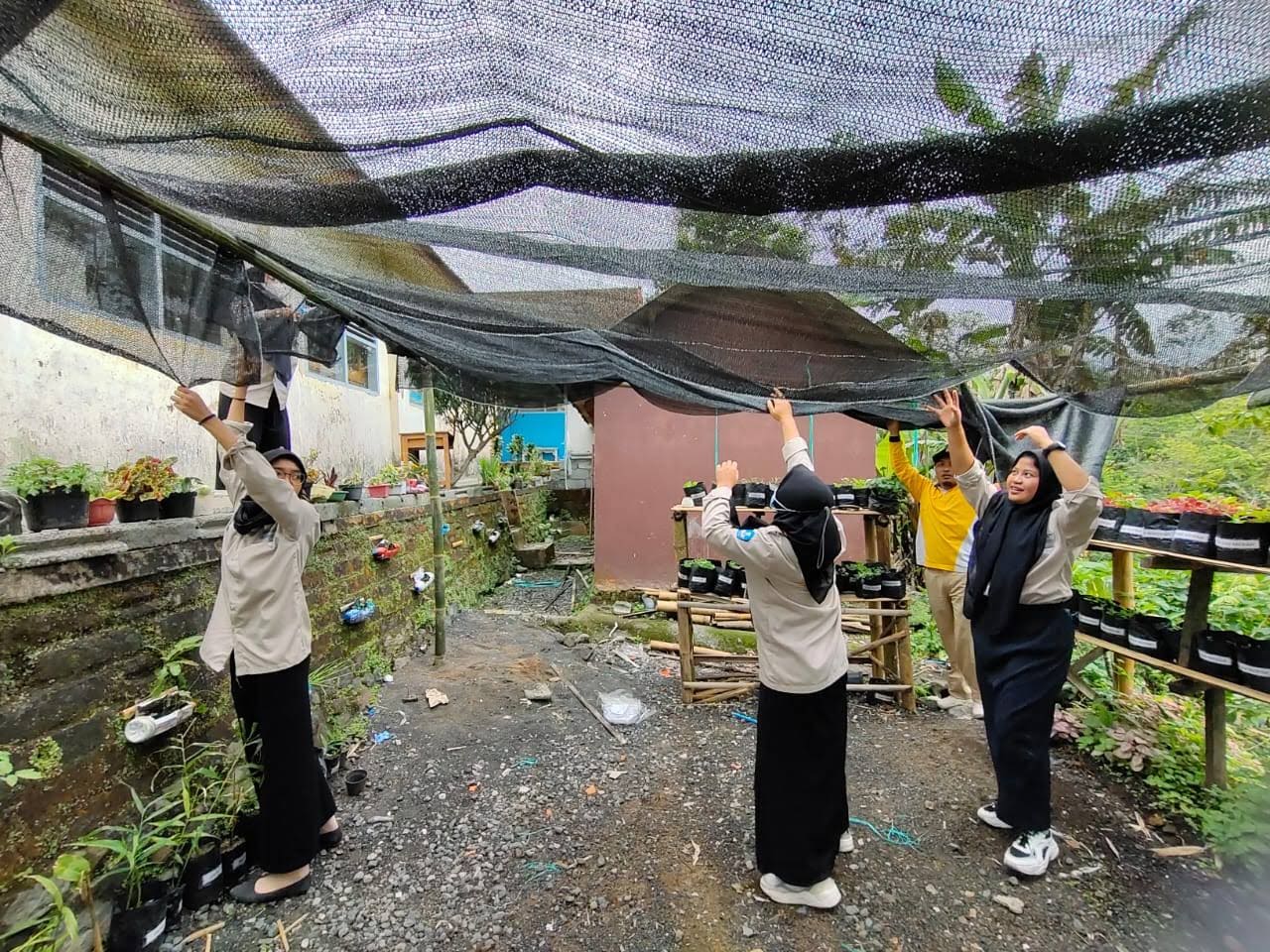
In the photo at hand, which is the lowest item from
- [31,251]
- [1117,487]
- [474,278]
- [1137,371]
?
[1117,487]

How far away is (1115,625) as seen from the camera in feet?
10.1

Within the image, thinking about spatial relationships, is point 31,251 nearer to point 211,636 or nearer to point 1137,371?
point 211,636

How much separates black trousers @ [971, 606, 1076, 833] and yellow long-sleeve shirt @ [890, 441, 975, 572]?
1.36 meters

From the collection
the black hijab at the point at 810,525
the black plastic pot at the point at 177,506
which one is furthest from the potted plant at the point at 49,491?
the black hijab at the point at 810,525

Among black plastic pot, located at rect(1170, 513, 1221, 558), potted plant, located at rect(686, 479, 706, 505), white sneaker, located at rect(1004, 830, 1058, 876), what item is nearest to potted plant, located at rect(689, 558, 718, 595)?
potted plant, located at rect(686, 479, 706, 505)

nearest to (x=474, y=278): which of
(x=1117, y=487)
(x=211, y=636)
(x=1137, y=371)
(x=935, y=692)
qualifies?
(x=211, y=636)

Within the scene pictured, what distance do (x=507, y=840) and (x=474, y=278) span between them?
2.61 metres

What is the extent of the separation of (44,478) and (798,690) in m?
3.09

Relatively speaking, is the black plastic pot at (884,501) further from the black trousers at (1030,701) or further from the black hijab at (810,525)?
the black hijab at (810,525)

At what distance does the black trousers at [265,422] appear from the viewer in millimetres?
2302

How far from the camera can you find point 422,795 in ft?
9.34

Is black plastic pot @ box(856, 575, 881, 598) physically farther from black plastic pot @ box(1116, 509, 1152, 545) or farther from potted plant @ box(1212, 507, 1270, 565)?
potted plant @ box(1212, 507, 1270, 565)

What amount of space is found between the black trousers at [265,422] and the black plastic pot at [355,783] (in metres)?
1.76

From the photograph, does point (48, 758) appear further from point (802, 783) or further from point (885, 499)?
point (885, 499)
